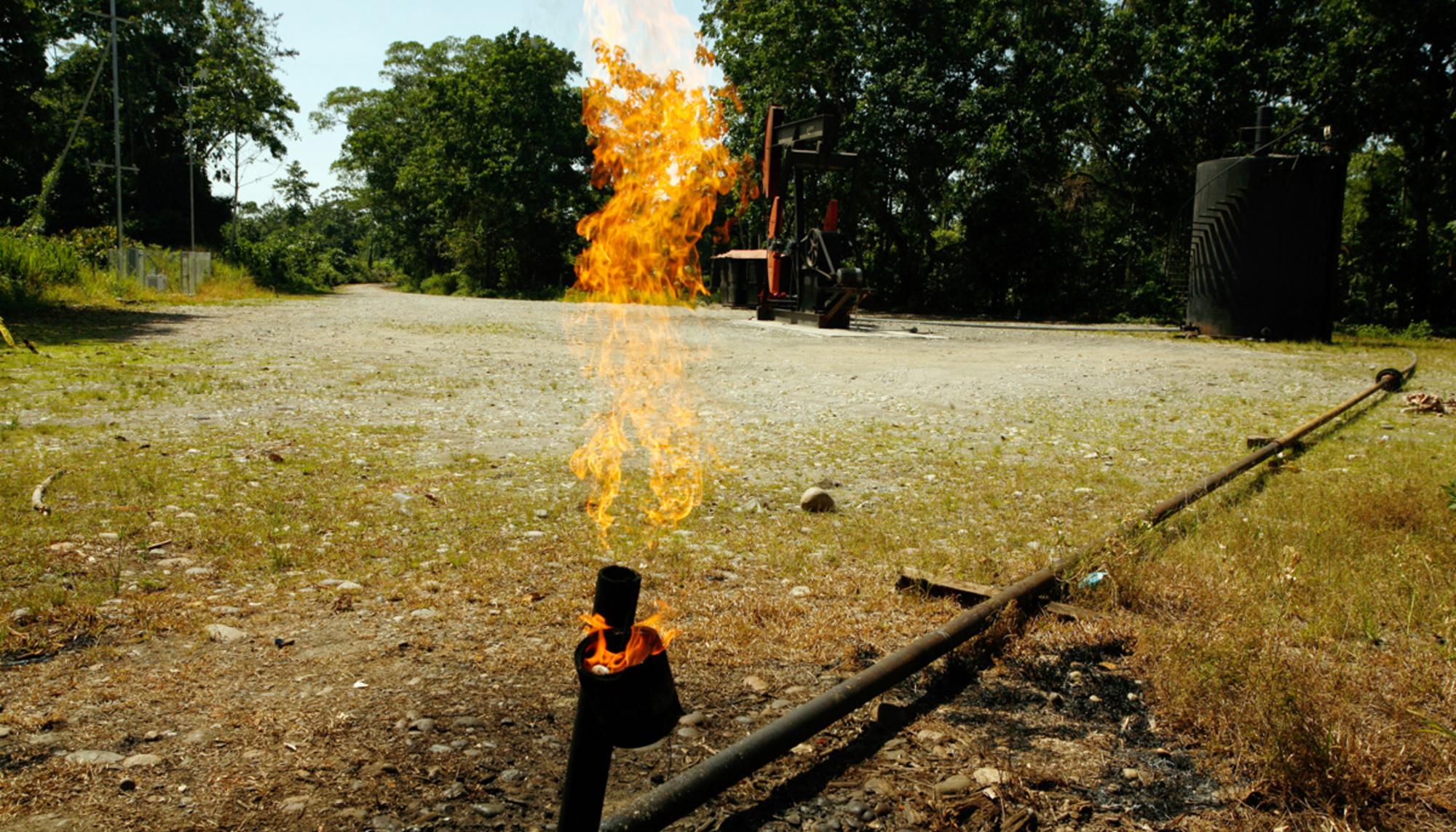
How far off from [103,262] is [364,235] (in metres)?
71.8

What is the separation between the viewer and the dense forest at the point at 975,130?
22984mm

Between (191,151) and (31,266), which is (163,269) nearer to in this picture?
(31,266)

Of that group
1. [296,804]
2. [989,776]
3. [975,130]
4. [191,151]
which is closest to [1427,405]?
[989,776]

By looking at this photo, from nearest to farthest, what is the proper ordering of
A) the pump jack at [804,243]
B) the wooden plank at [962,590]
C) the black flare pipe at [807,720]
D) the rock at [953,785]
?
the black flare pipe at [807,720] → the rock at [953,785] → the wooden plank at [962,590] → the pump jack at [804,243]

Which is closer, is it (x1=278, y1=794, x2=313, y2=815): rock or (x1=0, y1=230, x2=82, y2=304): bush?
(x1=278, y1=794, x2=313, y2=815): rock

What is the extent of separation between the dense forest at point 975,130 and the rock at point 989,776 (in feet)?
49.8

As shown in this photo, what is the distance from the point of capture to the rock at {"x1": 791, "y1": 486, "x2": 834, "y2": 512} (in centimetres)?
539

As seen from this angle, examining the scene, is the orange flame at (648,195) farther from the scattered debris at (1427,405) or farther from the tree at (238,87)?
the tree at (238,87)

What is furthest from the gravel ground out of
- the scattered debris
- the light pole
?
the light pole

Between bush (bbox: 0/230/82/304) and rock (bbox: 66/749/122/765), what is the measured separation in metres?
19.6

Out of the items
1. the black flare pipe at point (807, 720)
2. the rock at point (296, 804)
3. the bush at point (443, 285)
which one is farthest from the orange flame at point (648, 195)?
the bush at point (443, 285)

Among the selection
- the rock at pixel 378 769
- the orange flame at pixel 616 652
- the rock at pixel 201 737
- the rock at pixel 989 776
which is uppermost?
the orange flame at pixel 616 652

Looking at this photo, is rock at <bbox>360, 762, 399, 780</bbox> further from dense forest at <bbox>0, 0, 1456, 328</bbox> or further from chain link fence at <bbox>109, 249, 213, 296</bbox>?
chain link fence at <bbox>109, 249, 213, 296</bbox>

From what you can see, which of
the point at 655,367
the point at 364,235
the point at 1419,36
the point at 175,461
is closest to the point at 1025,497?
the point at 175,461
